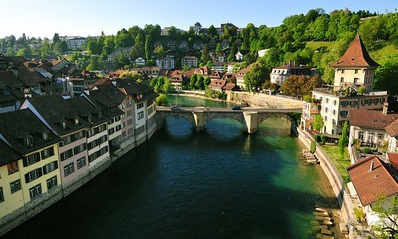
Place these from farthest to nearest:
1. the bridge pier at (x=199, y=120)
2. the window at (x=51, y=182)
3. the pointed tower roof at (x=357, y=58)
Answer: the bridge pier at (x=199, y=120), the pointed tower roof at (x=357, y=58), the window at (x=51, y=182)

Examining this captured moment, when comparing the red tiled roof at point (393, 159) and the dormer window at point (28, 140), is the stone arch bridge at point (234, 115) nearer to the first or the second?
the red tiled roof at point (393, 159)

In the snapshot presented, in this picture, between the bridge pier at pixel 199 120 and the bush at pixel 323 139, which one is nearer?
the bush at pixel 323 139

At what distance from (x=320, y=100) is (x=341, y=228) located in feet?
144

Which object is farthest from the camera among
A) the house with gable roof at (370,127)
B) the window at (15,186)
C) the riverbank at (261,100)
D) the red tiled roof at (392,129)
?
the riverbank at (261,100)

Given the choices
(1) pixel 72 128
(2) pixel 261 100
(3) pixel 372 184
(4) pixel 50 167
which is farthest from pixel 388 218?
(2) pixel 261 100

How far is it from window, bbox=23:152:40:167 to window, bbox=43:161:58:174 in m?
1.85

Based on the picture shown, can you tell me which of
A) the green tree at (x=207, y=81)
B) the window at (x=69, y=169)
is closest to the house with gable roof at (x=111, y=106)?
the window at (x=69, y=169)

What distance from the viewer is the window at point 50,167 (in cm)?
3959

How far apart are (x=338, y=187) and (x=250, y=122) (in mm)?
37107

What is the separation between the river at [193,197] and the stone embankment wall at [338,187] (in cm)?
206

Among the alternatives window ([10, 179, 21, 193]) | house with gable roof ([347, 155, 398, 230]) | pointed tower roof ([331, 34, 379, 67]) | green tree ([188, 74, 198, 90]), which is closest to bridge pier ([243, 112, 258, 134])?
pointed tower roof ([331, 34, 379, 67])

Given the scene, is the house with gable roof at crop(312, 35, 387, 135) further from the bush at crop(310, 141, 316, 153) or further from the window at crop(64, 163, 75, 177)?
the window at crop(64, 163, 75, 177)

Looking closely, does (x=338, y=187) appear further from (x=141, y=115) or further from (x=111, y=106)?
(x=141, y=115)

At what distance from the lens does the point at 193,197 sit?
1802 inches
